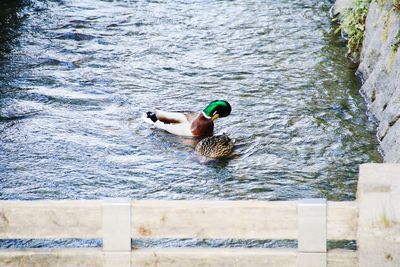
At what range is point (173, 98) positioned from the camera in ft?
41.5

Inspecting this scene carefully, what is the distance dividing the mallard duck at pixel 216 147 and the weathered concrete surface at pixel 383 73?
1797mm

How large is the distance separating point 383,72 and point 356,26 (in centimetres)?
226

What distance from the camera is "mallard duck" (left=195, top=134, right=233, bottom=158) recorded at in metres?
10.8

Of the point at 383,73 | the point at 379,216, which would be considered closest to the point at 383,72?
the point at 383,73

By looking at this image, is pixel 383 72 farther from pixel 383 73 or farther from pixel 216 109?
pixel 216 109

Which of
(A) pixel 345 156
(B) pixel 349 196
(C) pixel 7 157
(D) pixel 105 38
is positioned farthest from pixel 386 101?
(D) pixel 105 38

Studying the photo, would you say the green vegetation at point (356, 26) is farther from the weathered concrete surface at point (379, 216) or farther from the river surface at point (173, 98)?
the weathered concrete surface at point (379, 216)

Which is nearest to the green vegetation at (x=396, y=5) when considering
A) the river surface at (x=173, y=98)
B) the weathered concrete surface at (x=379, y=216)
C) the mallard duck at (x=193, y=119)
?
the river surface at (x=173, y=98)

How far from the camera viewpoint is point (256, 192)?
973 centimetres

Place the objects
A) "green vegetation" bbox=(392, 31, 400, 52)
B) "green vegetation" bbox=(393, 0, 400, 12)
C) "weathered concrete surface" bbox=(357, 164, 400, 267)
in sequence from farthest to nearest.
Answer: "green vegetation" bbox=(393, 0, 400, 12), "green vegetation" bbox=(392, 31, 400, 52), "weathered concrete surface" bbox=(357, 164, 400, 267)

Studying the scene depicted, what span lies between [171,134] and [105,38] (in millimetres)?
A: 3888

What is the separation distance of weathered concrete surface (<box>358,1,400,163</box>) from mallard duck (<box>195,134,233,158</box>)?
1797 millimetres

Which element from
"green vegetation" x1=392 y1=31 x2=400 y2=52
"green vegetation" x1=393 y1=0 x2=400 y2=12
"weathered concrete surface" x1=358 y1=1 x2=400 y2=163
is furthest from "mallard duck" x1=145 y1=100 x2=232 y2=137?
"green vegetation" x1=393 y1=0 x2=400 y2=12

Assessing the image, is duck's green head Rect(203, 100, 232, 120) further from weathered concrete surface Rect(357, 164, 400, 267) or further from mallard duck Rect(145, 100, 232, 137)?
weathered concrete surface Rect(357, 164, 400, 267)
